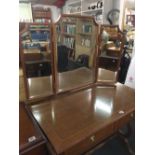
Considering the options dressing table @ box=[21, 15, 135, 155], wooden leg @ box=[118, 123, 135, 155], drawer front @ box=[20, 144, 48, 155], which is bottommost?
wooden leg @ box=[118, 123, 135, 155]

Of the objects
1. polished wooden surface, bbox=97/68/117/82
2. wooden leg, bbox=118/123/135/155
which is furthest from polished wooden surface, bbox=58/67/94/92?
wooden leg, bbox=118/123/135/155

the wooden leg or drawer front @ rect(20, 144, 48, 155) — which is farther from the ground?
drawer front @ rect(20, 144, 48, 155)

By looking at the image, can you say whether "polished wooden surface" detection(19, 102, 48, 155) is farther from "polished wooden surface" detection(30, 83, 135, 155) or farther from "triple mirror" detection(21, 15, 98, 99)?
"triple mirror" detection(21, 15, 98, 99)

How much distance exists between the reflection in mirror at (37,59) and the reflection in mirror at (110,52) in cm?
57

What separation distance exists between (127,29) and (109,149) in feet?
5.92

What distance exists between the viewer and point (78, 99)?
132 centimetres

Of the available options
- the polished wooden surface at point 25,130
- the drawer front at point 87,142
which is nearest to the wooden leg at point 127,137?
the drawer front at point 87,142

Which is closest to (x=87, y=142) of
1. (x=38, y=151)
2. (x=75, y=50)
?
(x=38, y=151)

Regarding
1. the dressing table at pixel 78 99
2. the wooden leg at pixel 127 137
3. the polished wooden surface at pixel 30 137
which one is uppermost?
the dressing table at pixel 78 99

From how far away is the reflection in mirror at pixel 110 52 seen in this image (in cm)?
144

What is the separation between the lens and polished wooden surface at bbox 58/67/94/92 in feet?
4.47

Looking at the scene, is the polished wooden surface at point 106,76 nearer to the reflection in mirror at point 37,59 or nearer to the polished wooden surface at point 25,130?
the reflection in mirror at point 37,59

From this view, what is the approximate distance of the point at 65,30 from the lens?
3.92 ft

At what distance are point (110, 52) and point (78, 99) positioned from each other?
2.00 feet
